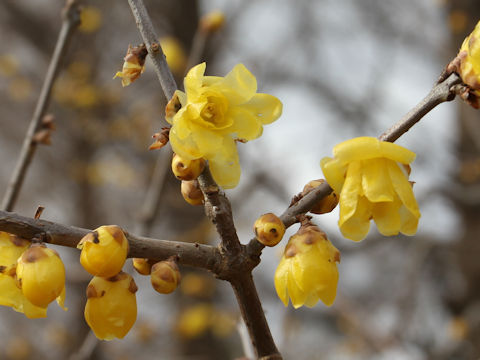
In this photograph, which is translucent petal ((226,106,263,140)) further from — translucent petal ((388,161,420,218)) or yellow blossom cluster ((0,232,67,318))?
yellow blossom cluster ((0,232,67,318))

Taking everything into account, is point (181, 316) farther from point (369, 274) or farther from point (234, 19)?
point (369, 274)

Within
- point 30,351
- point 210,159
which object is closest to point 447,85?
point 210,159

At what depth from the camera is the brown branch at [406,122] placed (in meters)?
0.95

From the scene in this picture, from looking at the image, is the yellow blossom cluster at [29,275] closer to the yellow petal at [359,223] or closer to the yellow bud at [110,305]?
the yellow bud at [110,305]

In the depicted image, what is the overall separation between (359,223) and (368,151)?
161 mm

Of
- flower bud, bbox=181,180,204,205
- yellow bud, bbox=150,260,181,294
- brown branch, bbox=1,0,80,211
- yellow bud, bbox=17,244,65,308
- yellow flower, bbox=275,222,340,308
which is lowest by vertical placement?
yellow flower, bbox=275,222,340,308

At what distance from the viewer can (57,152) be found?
7.97 metres

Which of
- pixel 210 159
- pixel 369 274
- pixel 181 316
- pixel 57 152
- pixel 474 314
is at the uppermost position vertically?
pixel 57 152

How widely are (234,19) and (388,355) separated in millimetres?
5079

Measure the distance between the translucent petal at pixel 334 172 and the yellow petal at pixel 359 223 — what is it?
0.24 ft

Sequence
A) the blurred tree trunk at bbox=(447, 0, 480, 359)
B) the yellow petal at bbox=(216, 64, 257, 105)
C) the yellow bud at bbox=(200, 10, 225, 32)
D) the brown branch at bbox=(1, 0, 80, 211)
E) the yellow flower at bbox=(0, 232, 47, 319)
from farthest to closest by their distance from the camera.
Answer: the blurred tree trunk at bbox=(447, 0, 480, 359) → the yellow bud at bbox=(200, 10, 225, 32) → the brown branch at bbox=(1, 0, 80, 211) → the yellow petal at bbox=(216, 64, 257, 105) → the yellow flower at bbox=(0, 232, 47, 319)

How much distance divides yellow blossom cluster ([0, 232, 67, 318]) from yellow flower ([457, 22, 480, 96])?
0.86 meters

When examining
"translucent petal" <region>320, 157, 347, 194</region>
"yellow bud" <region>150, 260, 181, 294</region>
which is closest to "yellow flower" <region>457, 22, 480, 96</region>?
"translucent petal" <region>320, 157, 347, 194</region>

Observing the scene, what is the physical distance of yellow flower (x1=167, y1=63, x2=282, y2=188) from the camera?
1.03 metres
